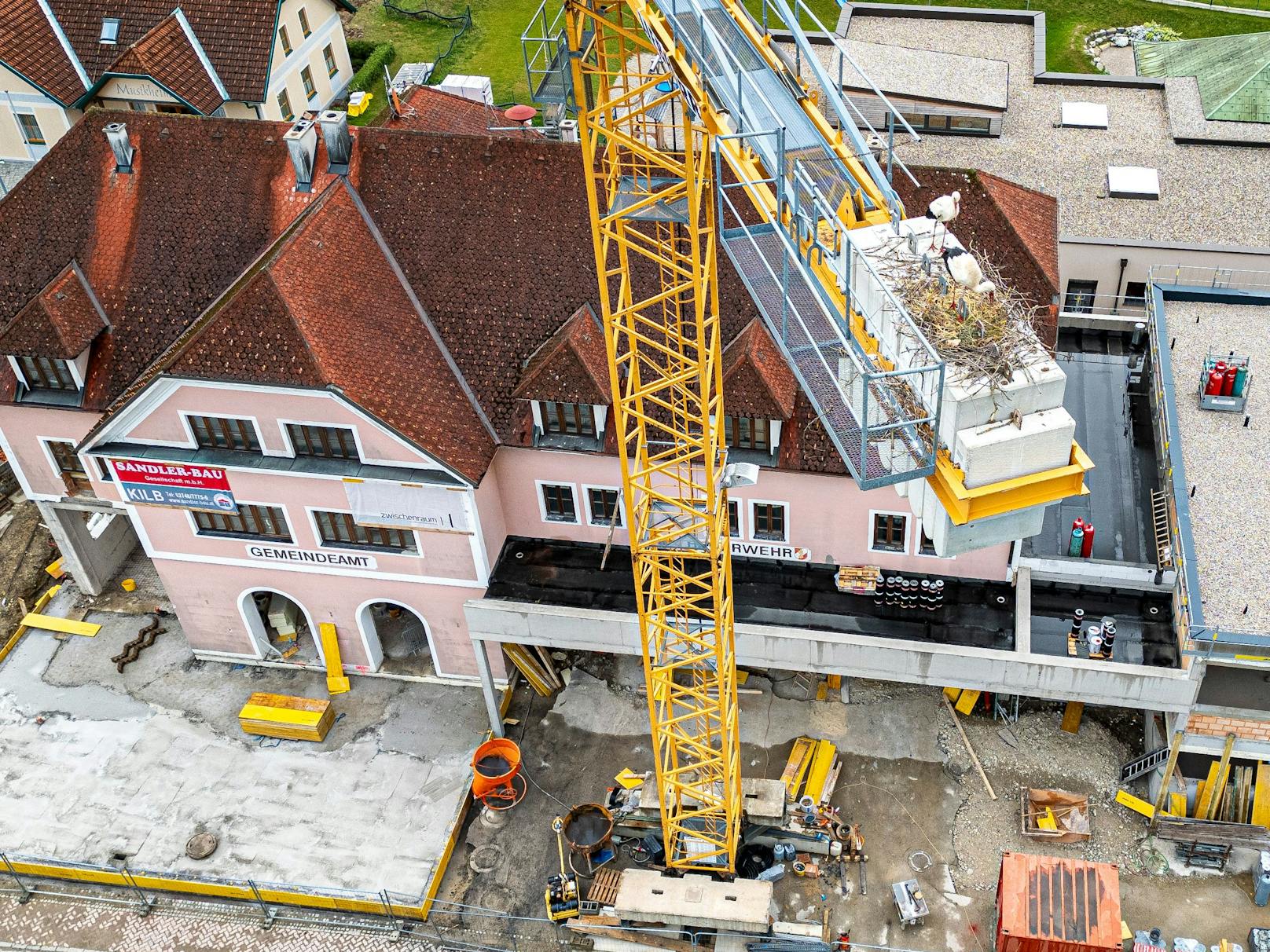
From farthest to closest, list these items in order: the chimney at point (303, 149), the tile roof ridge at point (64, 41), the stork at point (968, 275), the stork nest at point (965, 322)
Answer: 1. the tile roof ridge at point (64, 41)
2. the chimney at point (303, 149)
3. the stork at point (968, 275)
4. the stork nest at point (965, 322)

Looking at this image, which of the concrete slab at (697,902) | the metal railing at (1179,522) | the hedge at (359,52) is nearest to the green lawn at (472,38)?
the hedge at (359,52)

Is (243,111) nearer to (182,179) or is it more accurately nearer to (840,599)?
(182,179)

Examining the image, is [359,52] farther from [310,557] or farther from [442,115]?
[310,557]

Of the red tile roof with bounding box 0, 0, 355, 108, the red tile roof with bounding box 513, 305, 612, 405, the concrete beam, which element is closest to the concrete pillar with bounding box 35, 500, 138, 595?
the concrete beam

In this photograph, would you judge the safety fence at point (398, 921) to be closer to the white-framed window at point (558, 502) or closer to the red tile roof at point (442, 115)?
the white-framed window at point (558, 502)

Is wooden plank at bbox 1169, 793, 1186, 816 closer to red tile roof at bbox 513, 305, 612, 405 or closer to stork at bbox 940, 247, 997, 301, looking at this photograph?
red tile roof at bbox 513, 305, 612, 405

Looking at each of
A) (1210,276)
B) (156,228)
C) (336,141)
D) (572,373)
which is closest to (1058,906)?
(572,373)
